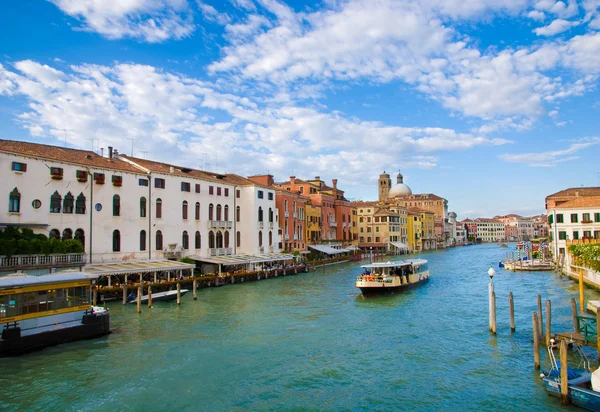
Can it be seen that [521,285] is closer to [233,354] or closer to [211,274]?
[211,274]

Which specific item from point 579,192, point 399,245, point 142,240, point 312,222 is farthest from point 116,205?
point 399,245

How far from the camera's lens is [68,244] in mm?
21969

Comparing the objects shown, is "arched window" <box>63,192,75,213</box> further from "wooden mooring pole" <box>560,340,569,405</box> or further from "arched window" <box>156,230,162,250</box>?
"wooden mooring pole" <box>560,340,569,405</box>

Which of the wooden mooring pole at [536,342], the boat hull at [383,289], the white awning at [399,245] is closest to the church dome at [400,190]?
the white awning at [399,245]

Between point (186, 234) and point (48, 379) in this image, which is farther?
point (186, 234)

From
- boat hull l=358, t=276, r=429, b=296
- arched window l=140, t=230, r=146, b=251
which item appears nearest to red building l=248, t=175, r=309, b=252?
arched window l=140, t=230, r=146, b=251

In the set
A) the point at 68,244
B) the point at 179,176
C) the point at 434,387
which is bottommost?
the point at 434,387

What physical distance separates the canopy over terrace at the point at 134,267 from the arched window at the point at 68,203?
125 inches

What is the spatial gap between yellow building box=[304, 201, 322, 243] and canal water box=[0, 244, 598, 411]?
29154mm

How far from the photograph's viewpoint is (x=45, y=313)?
1464 centimetres

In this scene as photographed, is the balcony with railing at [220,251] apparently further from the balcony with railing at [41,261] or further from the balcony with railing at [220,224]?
the balcony with railing at [41,261]

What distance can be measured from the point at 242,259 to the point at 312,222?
1875 centimetres

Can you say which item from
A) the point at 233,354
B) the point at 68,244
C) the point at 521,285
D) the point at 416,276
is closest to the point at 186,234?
the point at 68,244

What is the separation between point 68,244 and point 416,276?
66.0ft
